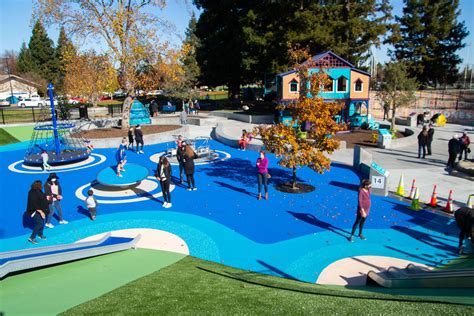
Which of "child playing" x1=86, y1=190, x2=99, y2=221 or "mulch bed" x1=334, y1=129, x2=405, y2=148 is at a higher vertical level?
"mulch bed" x1=334, y1=129, x2=405, y2=148

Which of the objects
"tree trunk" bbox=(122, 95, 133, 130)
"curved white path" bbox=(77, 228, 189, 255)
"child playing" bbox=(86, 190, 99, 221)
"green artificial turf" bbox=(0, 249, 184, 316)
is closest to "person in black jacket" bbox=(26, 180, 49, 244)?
"curved white path" bbox=(77, 228, 189, 255)

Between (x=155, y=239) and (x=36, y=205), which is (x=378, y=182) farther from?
(x=36, y=205)

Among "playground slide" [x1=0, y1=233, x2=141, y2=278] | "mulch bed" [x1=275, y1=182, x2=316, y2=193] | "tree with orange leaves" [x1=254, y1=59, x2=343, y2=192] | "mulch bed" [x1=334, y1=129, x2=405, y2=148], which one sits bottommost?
"mulch bed" [x1=275, y1=182, x2=316, y2=193]

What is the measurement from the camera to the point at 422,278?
7.01 meters

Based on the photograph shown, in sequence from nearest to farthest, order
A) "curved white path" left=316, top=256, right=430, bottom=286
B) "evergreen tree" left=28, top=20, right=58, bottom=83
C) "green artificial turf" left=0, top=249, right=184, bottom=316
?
1. "green artificial turf" left=0, top=249, right=184, bottom=316
2. "curved white path" left=316, top=256, right=430, bottom=286
3. "evergreen tree" left=28, top=20, right=58, bottom=83

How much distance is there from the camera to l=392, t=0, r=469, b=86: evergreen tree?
51.9 meters

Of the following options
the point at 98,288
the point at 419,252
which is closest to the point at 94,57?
the point at 98,288

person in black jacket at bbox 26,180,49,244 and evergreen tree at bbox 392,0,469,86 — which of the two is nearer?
person in black jacket at bbox 26,180,49,244

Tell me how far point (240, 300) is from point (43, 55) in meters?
84.0

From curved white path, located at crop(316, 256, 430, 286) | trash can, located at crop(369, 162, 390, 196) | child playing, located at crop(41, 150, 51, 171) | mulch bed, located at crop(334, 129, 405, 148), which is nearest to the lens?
curved white path, located at crop(316, 256, 430, 286)

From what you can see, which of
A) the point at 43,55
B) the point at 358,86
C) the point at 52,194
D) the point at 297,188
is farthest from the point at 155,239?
the point at 43,55

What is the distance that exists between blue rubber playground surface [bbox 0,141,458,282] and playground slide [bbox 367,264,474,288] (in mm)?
1519

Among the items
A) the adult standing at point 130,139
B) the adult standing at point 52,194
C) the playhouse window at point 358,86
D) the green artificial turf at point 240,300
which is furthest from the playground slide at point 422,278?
the playhouse window at point 358,86

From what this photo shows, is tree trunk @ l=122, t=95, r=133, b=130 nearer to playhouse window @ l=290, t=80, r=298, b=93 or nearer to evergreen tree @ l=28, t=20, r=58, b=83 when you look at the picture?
playhouse window @ l=290, t=80, r=298, b=93
